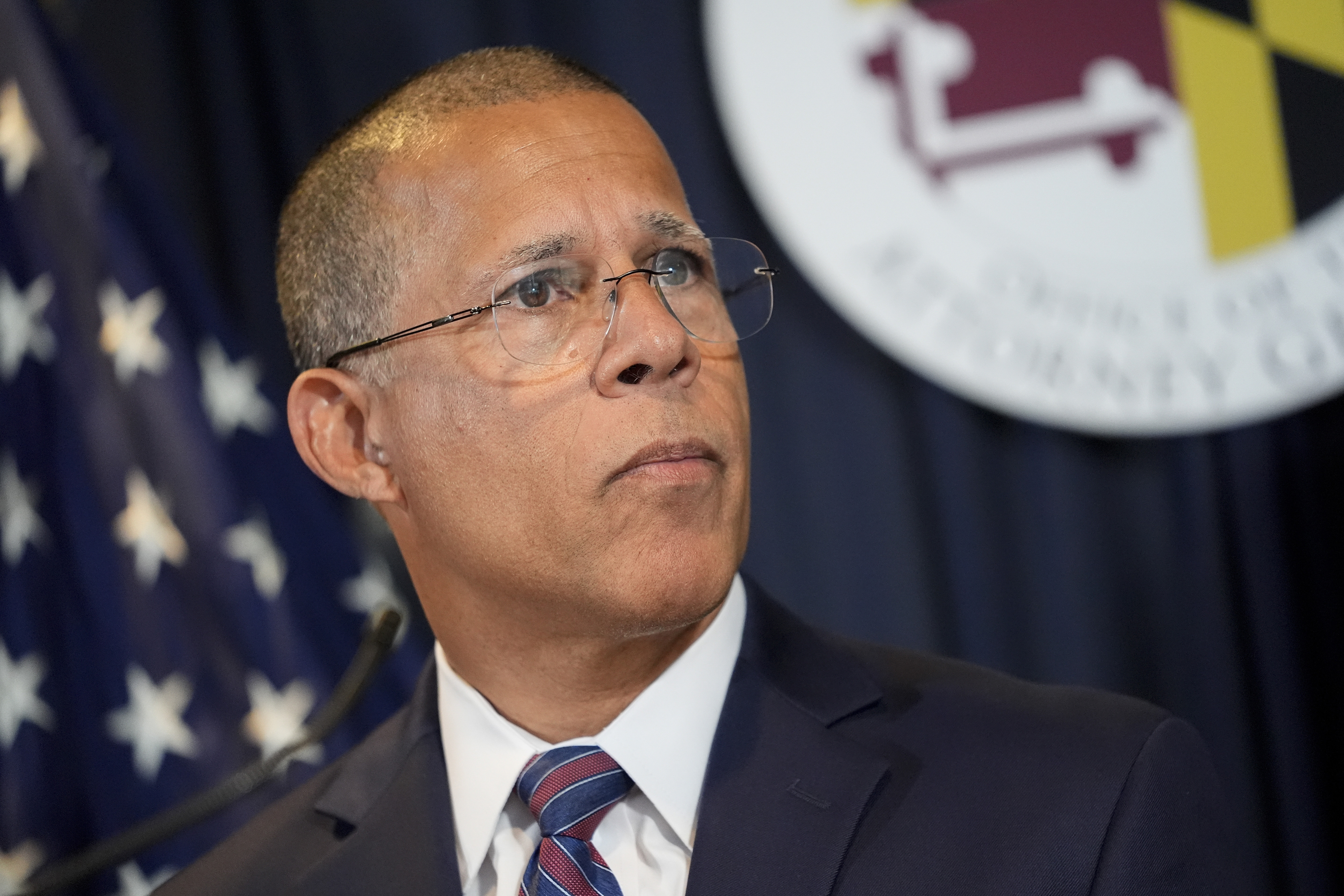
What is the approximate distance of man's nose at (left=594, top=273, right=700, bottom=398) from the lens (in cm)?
141

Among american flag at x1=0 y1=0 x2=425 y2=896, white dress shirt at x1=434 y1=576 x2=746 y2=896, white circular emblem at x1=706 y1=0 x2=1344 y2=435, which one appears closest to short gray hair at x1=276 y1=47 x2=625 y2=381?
white dress shirt at x1=434 y1=576 x2=746 y2=896

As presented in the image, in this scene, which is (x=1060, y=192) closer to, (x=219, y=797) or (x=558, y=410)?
(x=558, y=410)

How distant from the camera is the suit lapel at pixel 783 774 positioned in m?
1.35

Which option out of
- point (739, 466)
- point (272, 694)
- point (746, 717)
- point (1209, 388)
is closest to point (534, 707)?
point (746, 717)

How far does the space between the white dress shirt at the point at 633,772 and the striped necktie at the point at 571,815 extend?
0.02m

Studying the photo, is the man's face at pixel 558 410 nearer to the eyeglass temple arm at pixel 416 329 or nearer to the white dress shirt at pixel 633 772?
the eyeglass temple arm at pixel 416 329

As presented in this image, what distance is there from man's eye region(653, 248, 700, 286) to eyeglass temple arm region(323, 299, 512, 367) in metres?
0.19

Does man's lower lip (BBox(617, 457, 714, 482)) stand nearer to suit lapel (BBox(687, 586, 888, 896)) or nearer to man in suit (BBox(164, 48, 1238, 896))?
man in suit (BBox(164, 48, 1238, 896))

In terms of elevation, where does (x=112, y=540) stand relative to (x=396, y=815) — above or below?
above

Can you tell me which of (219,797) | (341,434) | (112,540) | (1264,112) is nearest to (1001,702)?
(341,434)

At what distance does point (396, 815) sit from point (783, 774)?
0.50 meters

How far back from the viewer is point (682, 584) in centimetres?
139

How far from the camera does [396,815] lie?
161 centimetres

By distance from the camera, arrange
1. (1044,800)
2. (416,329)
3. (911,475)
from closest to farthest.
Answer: (1044,800) < (416,329) < (911,475)
